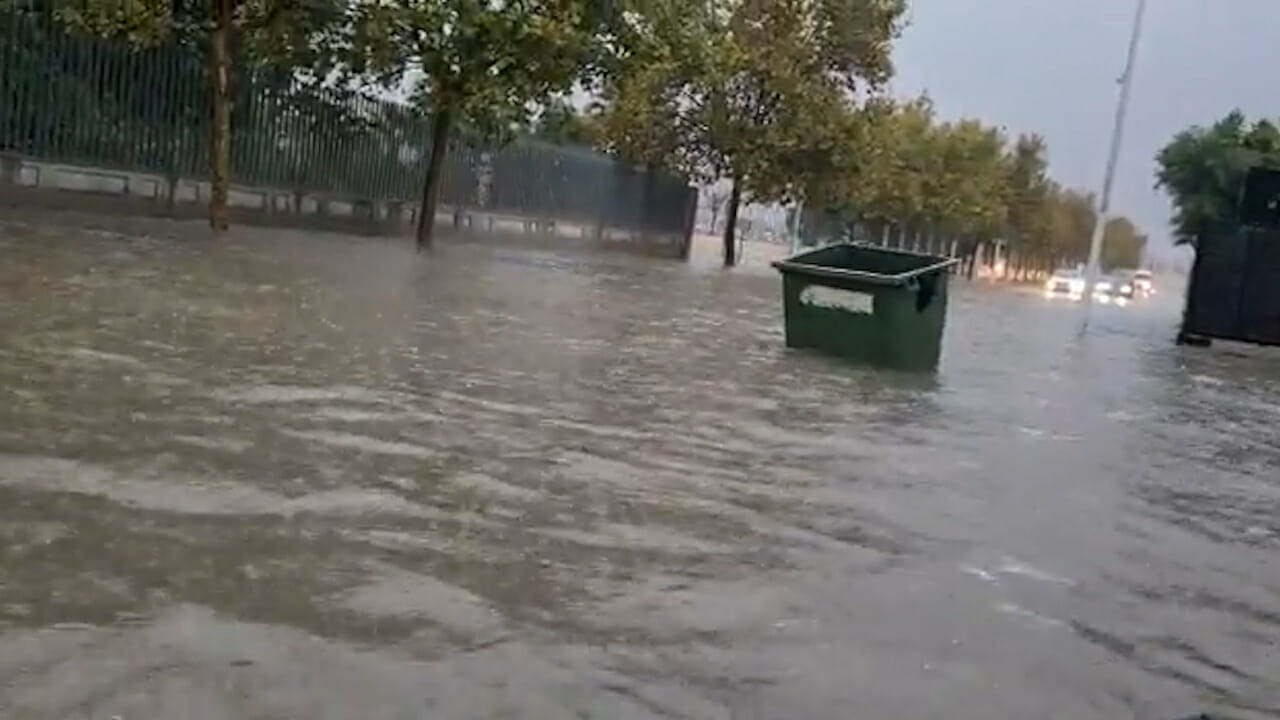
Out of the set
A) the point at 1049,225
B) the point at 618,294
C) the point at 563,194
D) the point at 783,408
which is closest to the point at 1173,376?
the point at 618,294

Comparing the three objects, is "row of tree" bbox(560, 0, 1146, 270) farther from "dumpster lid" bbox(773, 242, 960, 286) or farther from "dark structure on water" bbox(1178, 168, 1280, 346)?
"dumpster lid" bbox(773, 242, 960, 286)

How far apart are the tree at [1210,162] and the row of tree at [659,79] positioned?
840 cm

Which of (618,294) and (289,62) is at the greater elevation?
(289,62)

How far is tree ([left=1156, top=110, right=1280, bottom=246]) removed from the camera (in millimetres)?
49469

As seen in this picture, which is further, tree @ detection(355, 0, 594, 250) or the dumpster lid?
tree @ detection(355, 0, 594, 250)

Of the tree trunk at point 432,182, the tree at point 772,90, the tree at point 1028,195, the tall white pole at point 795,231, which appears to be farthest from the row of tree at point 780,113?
the tree at point 1028,195

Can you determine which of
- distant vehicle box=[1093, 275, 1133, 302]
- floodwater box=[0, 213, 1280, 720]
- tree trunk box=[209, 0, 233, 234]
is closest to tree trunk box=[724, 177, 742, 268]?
distant vehicle box=[1093, 275, 1133, 302]

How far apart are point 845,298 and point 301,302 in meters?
4.30

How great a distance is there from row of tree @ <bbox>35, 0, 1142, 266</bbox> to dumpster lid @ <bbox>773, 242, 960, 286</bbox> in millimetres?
10006

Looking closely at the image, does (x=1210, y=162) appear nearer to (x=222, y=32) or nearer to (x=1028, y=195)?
(x=1028, y=195)

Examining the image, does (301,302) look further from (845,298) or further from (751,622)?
(751,622)

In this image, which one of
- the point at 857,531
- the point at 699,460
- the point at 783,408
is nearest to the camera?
the point at 857,531

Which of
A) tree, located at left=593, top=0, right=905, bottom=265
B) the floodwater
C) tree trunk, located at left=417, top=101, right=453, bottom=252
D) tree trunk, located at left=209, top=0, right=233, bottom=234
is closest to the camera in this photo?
the floodwater

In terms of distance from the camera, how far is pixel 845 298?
12328 mm
